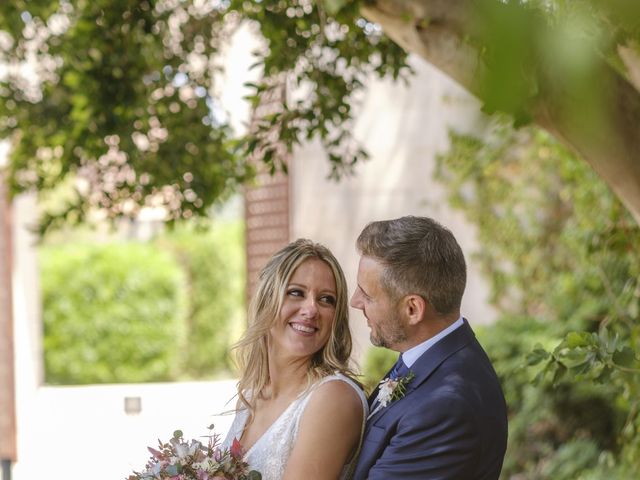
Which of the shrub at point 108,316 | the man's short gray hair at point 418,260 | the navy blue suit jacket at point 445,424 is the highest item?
the man's short gray hair at point 418,260

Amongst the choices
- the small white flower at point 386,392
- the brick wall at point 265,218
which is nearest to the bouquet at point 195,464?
the small white flower at point 386,392

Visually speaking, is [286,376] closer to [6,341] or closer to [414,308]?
[414,308]

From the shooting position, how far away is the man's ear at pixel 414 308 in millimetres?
2389

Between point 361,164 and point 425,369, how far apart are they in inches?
275

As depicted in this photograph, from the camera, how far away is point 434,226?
96.2 inches

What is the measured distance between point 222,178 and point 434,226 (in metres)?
3.54

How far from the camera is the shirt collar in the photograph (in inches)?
96.3

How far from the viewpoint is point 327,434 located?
8.53ft

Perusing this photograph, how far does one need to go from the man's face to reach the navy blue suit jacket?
0.09 meters

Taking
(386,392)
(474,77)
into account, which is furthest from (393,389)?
(474,77)

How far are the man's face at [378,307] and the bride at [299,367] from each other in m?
0.31

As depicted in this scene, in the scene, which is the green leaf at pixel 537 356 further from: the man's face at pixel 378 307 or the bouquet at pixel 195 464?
the bouquet at pixel 195 464

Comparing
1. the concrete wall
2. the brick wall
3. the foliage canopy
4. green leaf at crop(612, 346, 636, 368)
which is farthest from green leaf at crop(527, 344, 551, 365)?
the brick wall

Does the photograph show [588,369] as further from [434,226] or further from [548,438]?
[548,438]
